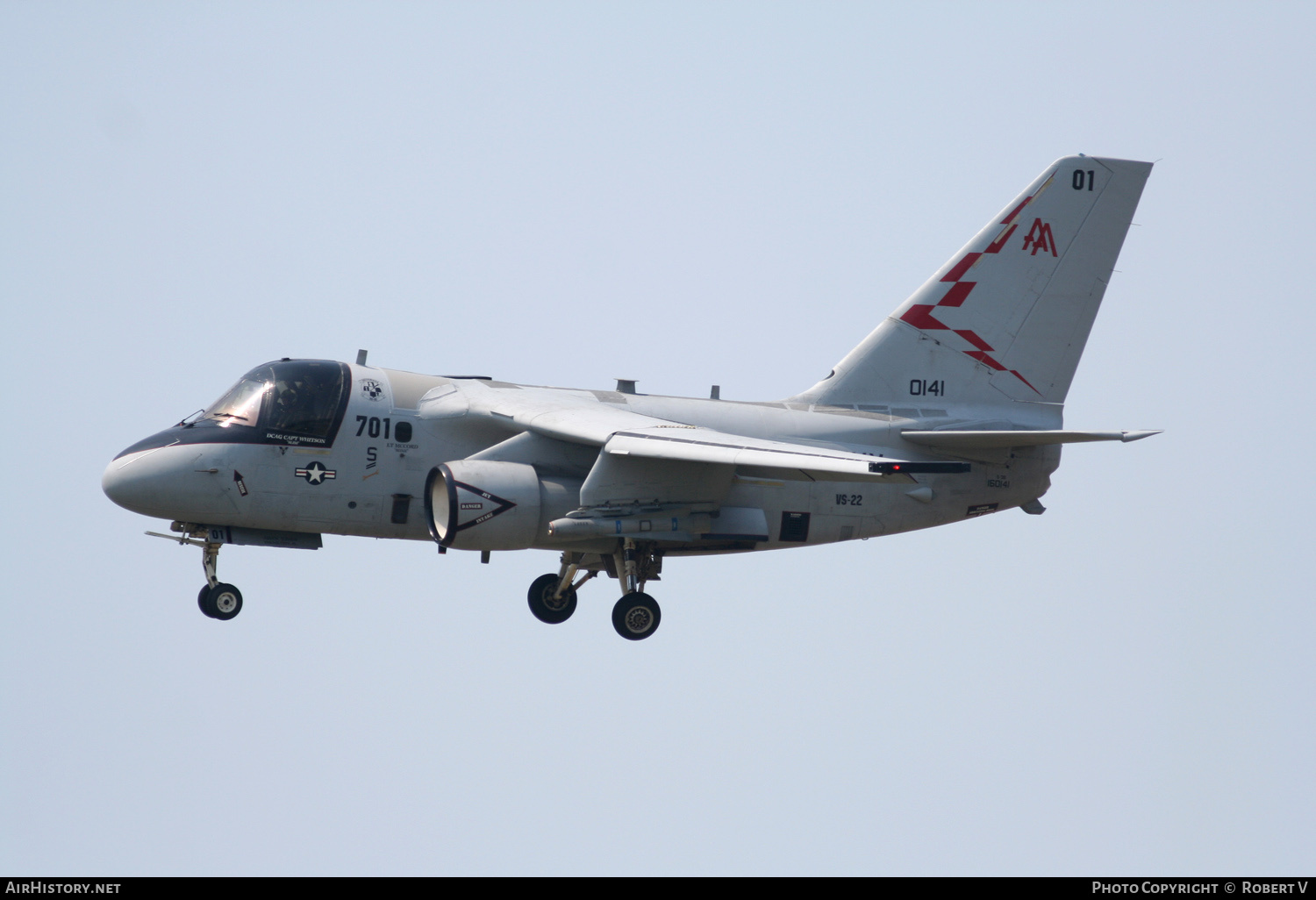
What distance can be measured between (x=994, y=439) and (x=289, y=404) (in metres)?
9.74

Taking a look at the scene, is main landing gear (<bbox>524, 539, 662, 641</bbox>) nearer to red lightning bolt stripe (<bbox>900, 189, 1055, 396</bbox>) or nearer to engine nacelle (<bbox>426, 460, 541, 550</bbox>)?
engine nacelle (<bbox>426, 460, 541, 550</bbox>)

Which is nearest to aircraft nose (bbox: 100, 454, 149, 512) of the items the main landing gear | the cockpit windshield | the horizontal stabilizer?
the cockpit windshield

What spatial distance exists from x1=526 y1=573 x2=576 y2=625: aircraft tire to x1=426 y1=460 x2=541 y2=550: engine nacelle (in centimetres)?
232

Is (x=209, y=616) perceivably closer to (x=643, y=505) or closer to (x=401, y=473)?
(x=401, y=473)

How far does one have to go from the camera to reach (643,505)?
19047 mm

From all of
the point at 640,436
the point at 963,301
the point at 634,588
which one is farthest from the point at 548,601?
the point at 963,301

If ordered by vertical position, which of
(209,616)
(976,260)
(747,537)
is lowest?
(209,616)

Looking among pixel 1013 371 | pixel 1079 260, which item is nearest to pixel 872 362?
pixel 1013 371

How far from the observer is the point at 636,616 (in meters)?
19.9

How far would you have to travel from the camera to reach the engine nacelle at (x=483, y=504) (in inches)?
728

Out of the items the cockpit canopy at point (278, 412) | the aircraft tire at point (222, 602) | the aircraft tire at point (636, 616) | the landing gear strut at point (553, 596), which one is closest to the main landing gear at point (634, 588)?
the aircraft tire at point (636, 616)

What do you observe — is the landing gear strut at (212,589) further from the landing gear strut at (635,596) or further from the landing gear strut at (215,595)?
the landing gear strut at (635,596)

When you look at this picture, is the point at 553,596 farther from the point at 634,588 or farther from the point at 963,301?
the point at 963,301

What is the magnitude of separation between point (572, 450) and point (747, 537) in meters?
2.63
